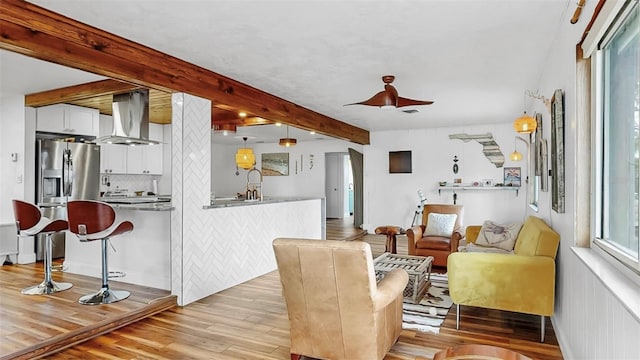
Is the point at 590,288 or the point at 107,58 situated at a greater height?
the point at 107,58

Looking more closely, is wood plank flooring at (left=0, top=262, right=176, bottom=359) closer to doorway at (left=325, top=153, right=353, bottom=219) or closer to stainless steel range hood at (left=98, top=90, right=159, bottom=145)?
stainless steel range hood at (left=98, top=90, right=159, bottom=145)

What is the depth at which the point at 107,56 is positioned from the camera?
3.02m

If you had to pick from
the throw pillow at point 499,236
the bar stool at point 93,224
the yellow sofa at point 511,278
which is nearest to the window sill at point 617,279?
the yellow sofa at point 511,278

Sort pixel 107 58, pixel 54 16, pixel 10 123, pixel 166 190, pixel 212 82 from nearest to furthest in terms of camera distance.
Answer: pixel 54 16, pixel 107 58, pixel 212 82, pixel 10 123, pixel 166 190

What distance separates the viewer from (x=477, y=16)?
2.68 metres

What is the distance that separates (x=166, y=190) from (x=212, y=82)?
177 inches

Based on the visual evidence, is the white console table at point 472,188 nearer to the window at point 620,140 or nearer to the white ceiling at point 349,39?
the white ceiling at point 349,39

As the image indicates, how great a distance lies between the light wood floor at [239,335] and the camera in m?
2.77

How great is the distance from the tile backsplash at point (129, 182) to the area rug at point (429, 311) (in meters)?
5.78

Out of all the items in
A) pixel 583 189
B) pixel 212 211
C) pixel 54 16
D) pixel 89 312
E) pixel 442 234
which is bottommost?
pixel 89 312

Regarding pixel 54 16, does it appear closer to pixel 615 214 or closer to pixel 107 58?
pixel 107 58

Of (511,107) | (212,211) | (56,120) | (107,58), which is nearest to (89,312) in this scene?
(212,211)

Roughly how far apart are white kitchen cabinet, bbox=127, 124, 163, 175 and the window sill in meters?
7.01

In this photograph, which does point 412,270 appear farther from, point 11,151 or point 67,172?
point 11,151
